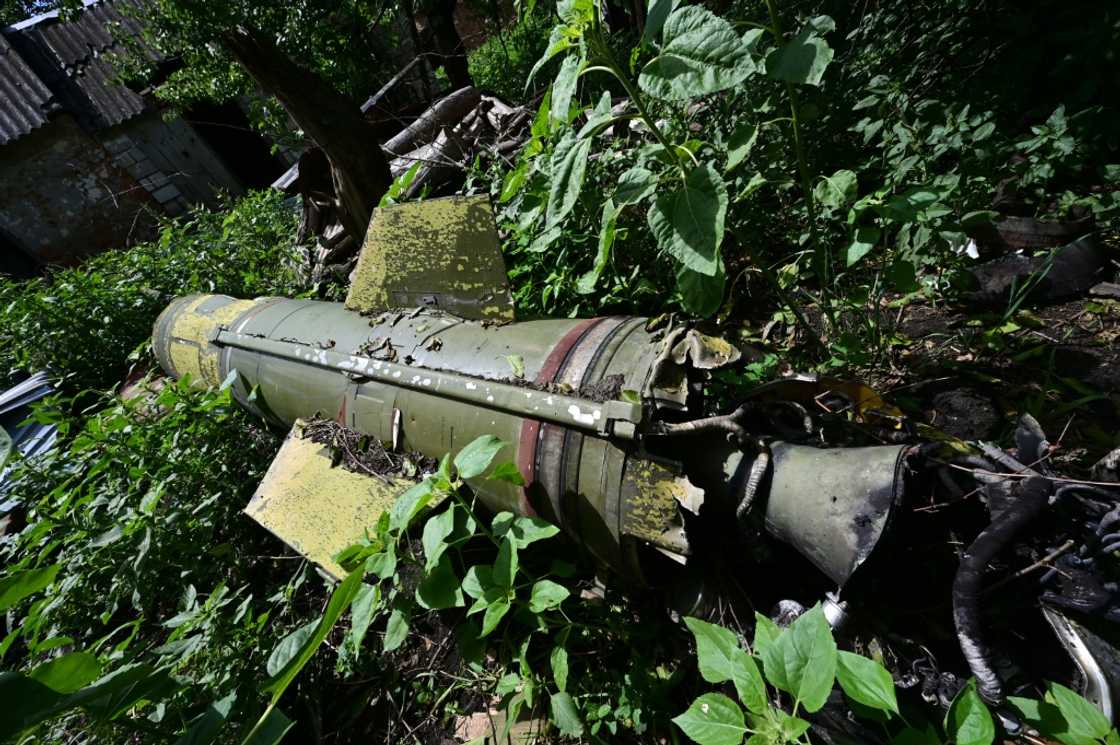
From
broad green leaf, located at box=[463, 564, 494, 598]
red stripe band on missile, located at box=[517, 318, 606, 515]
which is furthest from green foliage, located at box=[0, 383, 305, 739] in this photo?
red stripe band on missile, located at box=[517, 318, 606, 515]

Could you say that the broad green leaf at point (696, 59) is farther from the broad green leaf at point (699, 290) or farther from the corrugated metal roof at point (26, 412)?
the corrugated metal roof at point (26, 412)

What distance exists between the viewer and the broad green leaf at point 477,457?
4.25ft

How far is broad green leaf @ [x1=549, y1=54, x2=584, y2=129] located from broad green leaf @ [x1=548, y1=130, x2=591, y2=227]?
0.08m

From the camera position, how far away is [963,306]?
239cm

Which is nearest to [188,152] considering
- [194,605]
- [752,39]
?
[194,605]

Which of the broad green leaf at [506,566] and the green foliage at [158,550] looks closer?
the broad green leaf at [506,566]

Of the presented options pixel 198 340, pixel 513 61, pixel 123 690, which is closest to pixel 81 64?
pixel 513 61

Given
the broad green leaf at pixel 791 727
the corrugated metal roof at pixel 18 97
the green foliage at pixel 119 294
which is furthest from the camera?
the corrugated metal roof at pixel 18 97

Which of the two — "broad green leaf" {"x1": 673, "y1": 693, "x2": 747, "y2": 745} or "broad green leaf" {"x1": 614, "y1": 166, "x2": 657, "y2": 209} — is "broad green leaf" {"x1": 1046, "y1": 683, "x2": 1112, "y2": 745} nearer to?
"broad green leaf" {"x1": 673, "y1": 693, "x2": 747, "y2": 745}

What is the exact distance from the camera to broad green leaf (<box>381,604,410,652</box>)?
1.43 m

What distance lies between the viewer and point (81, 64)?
880 centimetres

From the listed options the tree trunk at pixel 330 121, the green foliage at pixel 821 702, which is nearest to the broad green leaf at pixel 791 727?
the green foliage at pixel 821 702

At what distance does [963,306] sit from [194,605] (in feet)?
11.9

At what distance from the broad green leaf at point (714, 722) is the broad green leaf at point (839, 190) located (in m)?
1.54
